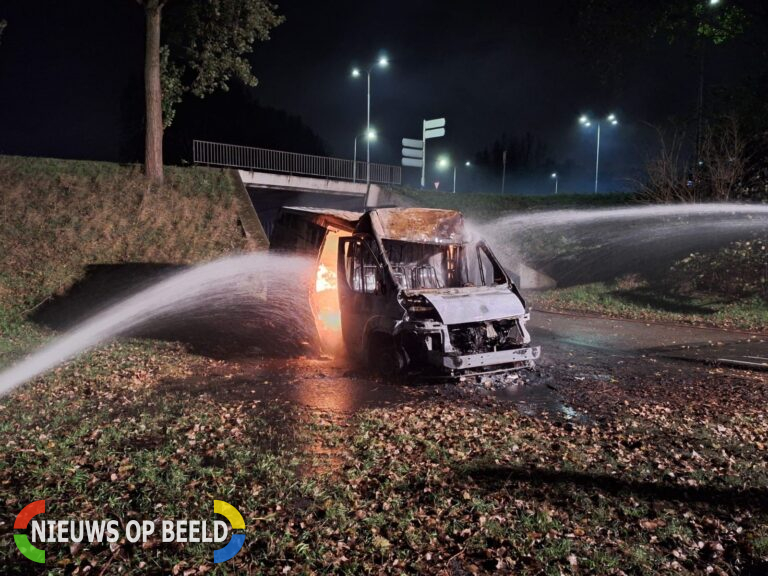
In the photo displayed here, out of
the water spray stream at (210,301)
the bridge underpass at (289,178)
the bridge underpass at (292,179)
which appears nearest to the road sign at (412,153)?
the bridge underpass at (292,179)

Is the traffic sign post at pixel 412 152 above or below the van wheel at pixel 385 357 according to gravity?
above

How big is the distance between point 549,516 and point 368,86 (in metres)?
31.9

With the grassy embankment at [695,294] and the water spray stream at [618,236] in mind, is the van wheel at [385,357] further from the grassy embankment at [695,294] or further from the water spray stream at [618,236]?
the water spray stream at [618,236]

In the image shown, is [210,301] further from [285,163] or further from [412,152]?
[412,152]

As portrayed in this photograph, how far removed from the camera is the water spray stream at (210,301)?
12.1 metres

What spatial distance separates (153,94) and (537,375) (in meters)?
20.2

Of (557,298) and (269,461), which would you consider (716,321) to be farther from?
(269,461)

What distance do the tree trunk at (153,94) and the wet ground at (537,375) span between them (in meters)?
15.2

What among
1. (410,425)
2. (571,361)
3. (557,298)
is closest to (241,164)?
(557,298)

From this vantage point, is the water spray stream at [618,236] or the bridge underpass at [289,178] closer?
the water spray stream at [618,236]

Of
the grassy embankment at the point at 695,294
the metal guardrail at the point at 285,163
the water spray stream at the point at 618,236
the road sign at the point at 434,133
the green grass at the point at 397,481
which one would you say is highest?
the road sign at the point at 434,133

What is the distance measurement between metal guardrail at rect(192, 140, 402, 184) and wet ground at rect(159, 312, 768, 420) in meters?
20.0

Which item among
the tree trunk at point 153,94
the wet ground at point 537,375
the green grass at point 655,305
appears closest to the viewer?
the wet ground at point 537,375

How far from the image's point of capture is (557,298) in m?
20.8
